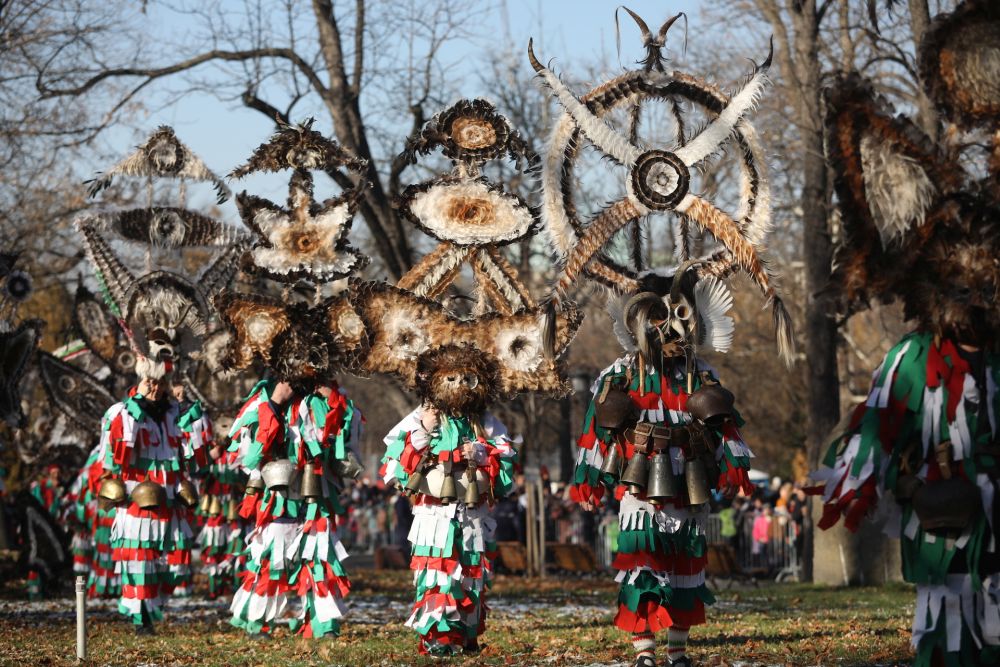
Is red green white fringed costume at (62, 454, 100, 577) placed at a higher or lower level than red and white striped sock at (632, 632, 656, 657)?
higher

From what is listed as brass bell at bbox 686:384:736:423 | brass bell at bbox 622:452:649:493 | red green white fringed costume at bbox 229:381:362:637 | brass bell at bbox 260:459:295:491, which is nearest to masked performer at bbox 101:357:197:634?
red green white fringed costume at bbox 229:381:362:637

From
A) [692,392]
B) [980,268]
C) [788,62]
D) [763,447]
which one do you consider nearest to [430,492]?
[692,392]

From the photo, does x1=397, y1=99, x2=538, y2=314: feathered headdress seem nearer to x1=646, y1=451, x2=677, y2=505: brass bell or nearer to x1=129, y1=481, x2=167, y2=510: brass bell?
A: x1=129, y1=481, x2=167, y2=510: brass bell

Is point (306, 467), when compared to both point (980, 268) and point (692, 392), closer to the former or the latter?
point (692, 392)

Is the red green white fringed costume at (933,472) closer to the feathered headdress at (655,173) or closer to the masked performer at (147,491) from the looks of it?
the feathered headdress at (655,173)

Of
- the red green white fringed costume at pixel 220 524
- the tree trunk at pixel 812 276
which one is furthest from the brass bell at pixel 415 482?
the tree trunk at pixel 812 276

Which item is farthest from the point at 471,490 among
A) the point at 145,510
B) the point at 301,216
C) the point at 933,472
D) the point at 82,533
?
the point at 82,533

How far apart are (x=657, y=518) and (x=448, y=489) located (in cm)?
168

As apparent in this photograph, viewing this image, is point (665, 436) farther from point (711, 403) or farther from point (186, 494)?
point (186, 494)

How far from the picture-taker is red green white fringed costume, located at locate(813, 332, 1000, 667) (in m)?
5.93

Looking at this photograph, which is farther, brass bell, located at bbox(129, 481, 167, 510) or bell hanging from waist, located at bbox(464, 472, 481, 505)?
brass bell, located at bbox(129, 481, 167, 510)

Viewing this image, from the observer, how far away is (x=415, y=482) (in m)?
9.47

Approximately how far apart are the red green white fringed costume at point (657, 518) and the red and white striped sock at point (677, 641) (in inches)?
1.3

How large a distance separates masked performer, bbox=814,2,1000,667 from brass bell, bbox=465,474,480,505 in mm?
3487
